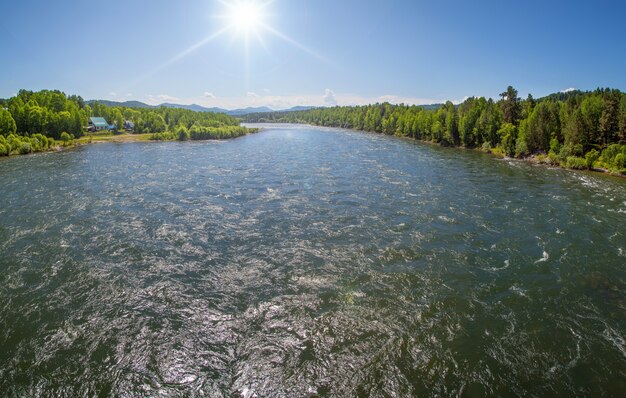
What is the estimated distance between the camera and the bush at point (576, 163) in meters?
59.2

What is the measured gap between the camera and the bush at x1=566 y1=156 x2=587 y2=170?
59.2 m

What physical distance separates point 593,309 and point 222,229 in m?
23.2

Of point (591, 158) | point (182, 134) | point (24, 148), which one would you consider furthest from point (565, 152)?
point (24, 148)

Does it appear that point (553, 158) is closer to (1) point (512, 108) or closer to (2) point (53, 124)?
(1) point (512, 108)

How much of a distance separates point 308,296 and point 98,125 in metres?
142

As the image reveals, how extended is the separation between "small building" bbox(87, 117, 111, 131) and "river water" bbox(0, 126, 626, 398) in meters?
108

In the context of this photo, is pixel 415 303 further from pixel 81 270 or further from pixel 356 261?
pixel 81 270

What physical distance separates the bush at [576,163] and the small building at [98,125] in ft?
478

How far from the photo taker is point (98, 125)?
128 meters

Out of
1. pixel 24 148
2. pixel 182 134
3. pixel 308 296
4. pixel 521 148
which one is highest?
pixel 521 148

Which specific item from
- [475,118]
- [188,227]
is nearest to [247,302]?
[188,227]

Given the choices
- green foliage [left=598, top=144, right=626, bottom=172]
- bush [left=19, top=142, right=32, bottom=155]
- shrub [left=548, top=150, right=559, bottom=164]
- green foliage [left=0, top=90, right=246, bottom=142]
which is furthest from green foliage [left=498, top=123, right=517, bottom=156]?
bush [left=19, top=142, right=32, bottom=155]

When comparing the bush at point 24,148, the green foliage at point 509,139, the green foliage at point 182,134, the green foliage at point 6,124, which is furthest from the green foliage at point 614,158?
the green foliage at point 6,124

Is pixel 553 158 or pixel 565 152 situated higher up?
pixel 565 152
